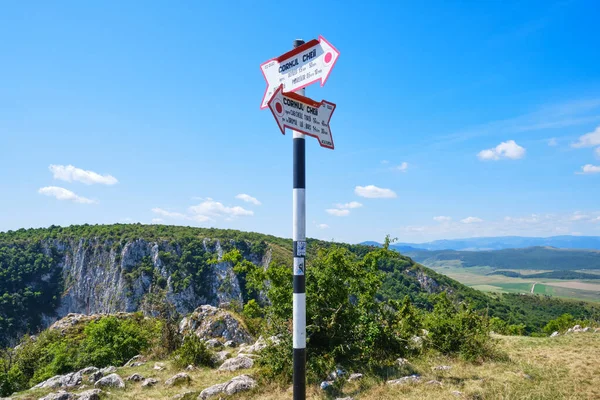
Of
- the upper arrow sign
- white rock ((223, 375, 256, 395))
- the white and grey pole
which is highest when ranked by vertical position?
the upper arrow sign

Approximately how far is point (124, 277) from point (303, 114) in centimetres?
9725

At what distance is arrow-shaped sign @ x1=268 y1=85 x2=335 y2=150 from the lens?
531cm

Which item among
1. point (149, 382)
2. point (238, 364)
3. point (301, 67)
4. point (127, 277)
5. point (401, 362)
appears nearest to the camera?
point (301, 67)

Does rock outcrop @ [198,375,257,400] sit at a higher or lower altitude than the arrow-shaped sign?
lower

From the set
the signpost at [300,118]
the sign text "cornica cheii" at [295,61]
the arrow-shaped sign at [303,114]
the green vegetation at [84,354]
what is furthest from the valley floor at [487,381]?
the green vegetation at [84,354]

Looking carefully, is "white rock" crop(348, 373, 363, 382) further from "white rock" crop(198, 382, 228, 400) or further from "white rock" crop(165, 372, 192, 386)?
"white rock" crop(165, 372, 192, 386)

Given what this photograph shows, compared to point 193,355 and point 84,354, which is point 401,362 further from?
point 84,354

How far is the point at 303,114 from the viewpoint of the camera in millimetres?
5609

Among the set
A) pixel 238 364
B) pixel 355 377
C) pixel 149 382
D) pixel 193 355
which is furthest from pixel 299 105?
pixel 193 355

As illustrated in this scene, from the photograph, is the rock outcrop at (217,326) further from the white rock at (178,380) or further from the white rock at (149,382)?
the white rock at (178,380)

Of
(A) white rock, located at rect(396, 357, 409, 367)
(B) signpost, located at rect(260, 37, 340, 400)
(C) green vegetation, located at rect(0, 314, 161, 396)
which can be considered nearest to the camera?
(B) signpost, located at rect(260, 37, 340, 400)

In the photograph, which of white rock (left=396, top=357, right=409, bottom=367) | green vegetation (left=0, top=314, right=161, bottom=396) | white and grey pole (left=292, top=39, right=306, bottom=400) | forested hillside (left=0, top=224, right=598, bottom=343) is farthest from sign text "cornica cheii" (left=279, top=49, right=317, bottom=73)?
forested hillside (left=0, top=224, right=598, bottom=343)

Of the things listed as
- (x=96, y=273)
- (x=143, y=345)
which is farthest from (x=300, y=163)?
(x=96, y=273)

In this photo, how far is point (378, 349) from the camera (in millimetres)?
11188
